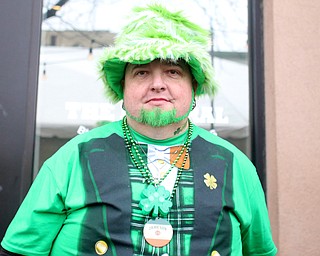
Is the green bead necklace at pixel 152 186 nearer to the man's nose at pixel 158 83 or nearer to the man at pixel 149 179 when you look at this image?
the man at pixel 149 179

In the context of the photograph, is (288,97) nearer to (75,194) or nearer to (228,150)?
(228,150)

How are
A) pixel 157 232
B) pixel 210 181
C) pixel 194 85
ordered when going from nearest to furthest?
pixel 157 232
pixel 210 181
pixel 194 85

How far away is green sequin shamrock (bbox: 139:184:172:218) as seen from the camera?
75.7 inches

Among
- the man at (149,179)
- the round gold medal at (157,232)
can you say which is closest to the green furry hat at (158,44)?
the man at (149,179)

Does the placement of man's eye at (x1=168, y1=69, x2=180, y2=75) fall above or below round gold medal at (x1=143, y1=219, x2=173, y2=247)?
above

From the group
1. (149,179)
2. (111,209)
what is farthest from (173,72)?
(111,209)

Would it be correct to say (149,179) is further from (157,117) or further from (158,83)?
(158,83)

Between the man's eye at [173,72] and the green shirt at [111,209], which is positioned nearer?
the green shirt at [111,209]

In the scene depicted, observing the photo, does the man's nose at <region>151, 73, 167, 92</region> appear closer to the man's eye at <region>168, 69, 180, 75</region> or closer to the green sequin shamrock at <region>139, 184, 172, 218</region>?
the man's eye at <region>168, 69, 180, 75</region>

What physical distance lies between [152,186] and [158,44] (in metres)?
0.56

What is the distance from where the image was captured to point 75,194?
195 centimetres

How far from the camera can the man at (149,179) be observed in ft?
6.33

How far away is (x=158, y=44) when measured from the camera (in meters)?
1.98

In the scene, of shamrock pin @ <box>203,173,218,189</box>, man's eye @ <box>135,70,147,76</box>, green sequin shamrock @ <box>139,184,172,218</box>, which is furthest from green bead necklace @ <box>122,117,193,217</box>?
man's eye @ <box>135,70,147,76</box>
